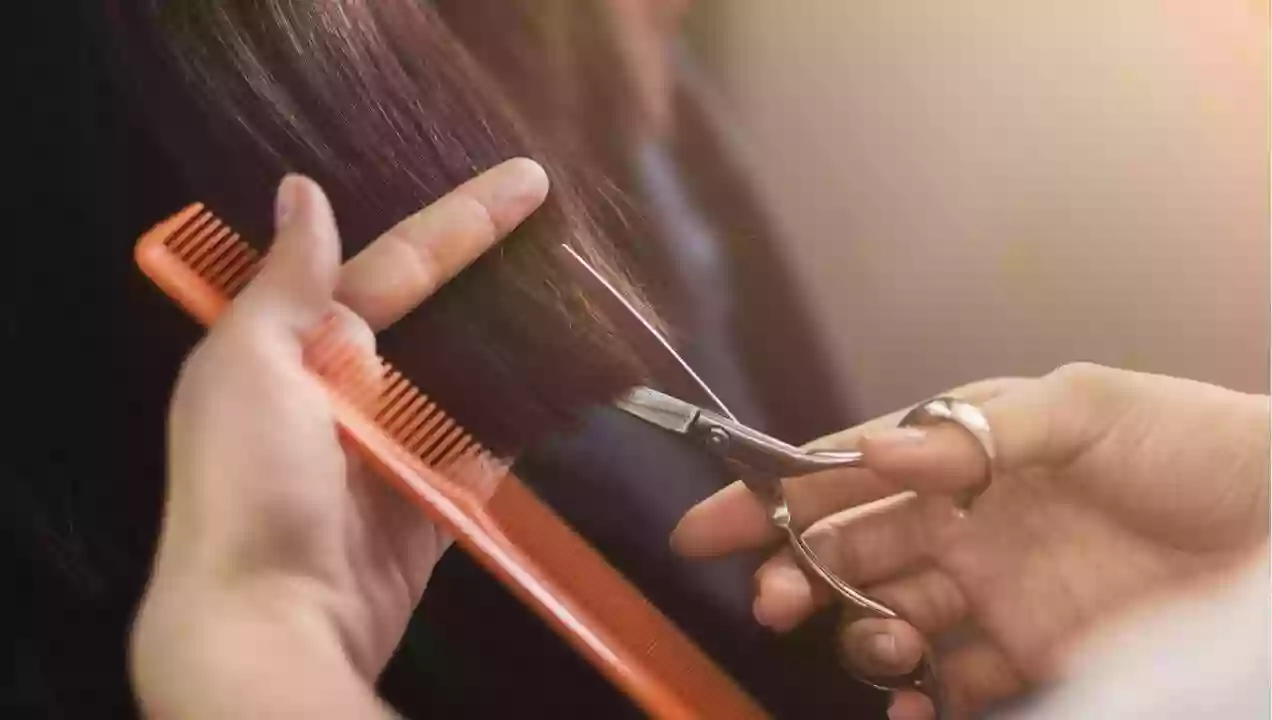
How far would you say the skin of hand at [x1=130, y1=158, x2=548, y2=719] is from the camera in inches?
16.0

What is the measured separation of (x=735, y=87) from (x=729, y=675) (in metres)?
0.23

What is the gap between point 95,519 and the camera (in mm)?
454

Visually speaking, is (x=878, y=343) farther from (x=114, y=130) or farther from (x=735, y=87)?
(x=114, y=130)

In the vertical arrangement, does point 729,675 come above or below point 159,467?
below

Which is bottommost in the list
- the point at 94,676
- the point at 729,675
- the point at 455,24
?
the point at 729,675

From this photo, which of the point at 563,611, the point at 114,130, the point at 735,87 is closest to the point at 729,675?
the point at 563,611

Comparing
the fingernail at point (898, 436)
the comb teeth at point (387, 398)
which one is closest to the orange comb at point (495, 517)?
the comb teeth at point (387, 398)

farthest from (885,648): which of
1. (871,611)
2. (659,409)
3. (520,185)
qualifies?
(520,185)

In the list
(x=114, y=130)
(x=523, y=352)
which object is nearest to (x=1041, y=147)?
(x=523, y=352)

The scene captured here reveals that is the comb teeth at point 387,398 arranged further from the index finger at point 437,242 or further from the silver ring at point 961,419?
the silver ring at point 961,419

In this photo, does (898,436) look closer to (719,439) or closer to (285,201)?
(719,439)

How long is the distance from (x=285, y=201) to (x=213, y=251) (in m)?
0.04

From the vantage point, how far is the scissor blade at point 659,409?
1.41 feet

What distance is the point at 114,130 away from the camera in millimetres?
453
